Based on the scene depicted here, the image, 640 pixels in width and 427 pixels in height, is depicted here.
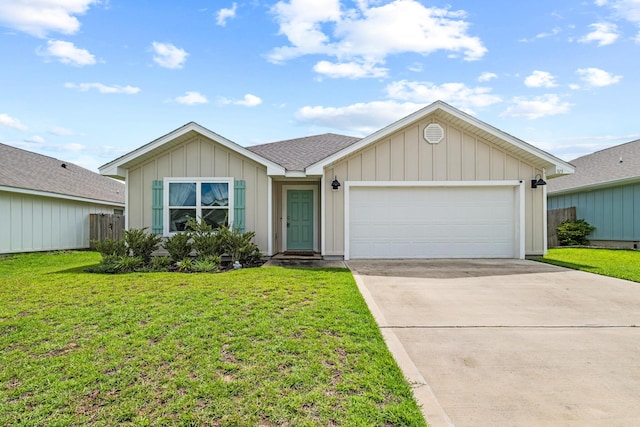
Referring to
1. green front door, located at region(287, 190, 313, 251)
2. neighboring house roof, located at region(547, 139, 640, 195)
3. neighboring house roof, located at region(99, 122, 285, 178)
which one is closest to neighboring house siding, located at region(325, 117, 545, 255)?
neighboring house roof, located at region(99, 122, 285, 178)

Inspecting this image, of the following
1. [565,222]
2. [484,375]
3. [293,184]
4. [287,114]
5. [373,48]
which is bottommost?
[484,375]

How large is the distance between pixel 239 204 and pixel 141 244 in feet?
8.72

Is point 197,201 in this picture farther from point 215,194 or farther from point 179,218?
point 179,218

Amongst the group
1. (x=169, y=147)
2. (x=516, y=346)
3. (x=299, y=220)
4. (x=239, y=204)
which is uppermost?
(x=169, y=147)

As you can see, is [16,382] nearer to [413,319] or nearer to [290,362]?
Answer: [290,362]

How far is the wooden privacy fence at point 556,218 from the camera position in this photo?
51.7 feet

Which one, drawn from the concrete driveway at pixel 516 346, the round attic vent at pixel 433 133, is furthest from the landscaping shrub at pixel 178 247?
the round attic vent at pixel 433 133

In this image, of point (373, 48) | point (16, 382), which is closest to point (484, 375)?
→ point (16, 382)

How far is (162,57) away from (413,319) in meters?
12.7

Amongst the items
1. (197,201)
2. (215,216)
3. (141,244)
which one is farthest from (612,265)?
(141,244)

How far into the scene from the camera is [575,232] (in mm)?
15242

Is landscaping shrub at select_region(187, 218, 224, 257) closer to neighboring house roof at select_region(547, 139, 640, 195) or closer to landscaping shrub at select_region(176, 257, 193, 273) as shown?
landscaping shrub at select_region(176, 257, 193, 273)

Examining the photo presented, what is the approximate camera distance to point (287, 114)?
17.9m

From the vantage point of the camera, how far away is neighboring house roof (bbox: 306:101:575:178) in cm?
959
